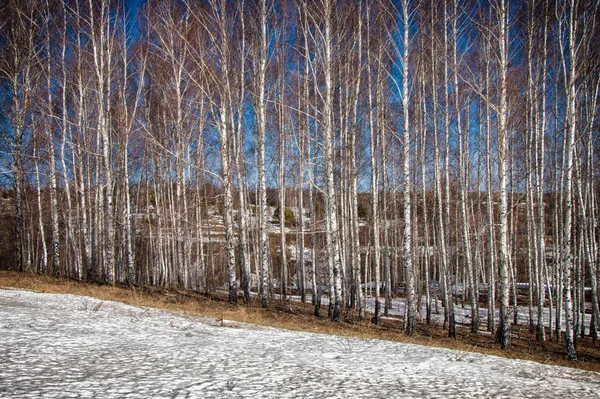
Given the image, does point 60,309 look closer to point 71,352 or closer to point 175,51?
point 71,352

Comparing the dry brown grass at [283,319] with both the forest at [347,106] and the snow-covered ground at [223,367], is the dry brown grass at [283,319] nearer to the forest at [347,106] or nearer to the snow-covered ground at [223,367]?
the forest at [347,106]

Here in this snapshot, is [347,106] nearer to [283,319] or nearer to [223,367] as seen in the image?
[283,319]

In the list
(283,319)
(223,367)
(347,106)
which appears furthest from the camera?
(347,106)

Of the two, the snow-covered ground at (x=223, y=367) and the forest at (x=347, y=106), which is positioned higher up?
the forest at (x=347, y=106)

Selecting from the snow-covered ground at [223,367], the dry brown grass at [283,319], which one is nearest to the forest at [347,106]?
the dry brown grass at [283,319]

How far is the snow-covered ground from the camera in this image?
10.6ft

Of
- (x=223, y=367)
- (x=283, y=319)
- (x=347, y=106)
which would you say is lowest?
(x=283, y=319)

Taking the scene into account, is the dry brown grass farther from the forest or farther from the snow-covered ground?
the snow-covered ground

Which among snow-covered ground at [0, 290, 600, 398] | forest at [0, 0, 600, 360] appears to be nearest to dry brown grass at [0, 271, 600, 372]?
forest at [0, 0, 600, 360]

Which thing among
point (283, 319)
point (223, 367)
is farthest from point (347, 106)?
point (223, 367)

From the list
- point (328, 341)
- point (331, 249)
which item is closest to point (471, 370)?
point (328, 341)

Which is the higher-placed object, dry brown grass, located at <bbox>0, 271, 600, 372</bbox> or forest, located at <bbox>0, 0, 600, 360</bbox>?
forest, located at <bbox>0, 0, 600, 360</bbox>

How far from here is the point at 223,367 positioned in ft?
13.4

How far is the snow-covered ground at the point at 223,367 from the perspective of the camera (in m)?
3.25
